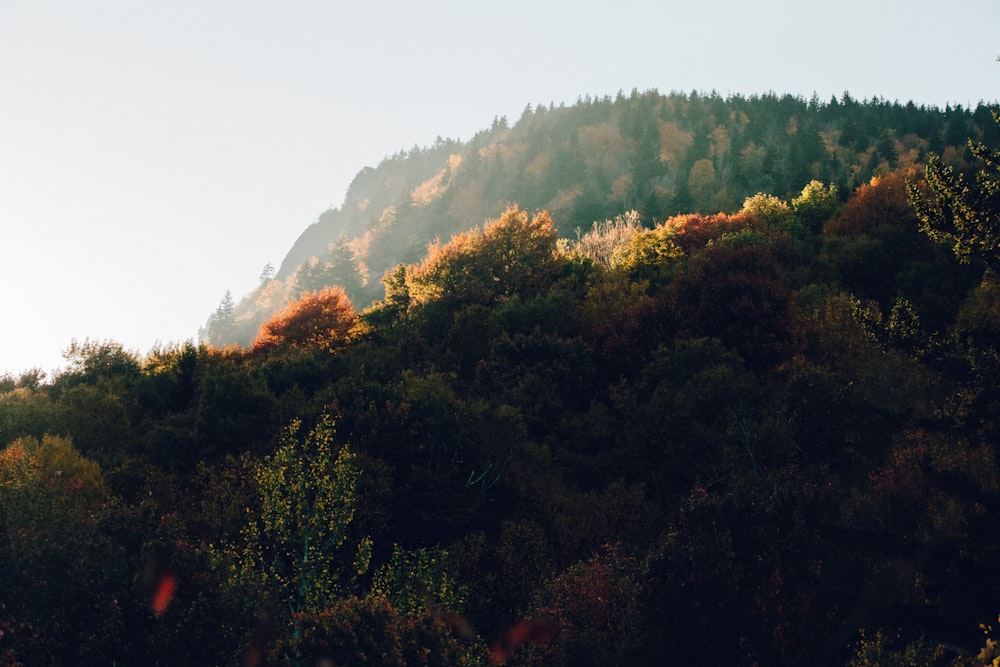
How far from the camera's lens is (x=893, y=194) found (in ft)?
218

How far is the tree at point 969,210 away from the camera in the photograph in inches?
1075

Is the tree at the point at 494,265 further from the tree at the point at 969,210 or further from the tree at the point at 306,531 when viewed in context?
the tree at the point at 969,210

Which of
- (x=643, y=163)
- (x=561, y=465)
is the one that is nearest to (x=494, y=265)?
(x=561, y=465)

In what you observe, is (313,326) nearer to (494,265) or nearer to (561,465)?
(494,265)

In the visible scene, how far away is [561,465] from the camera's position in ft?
149

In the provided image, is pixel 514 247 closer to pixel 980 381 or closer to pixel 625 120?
pixel 980 381

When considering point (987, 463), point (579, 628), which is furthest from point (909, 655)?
point (579, 628)

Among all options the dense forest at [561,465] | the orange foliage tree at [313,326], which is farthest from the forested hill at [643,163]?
the orange foliage tree at [313,326]

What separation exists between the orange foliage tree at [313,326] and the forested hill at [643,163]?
60.2 meters

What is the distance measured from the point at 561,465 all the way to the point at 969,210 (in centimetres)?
2793

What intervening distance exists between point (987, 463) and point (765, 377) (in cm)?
1844

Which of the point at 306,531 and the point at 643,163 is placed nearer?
the point at 306,531

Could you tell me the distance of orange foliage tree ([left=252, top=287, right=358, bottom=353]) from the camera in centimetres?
6788

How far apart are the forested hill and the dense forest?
145 ft
